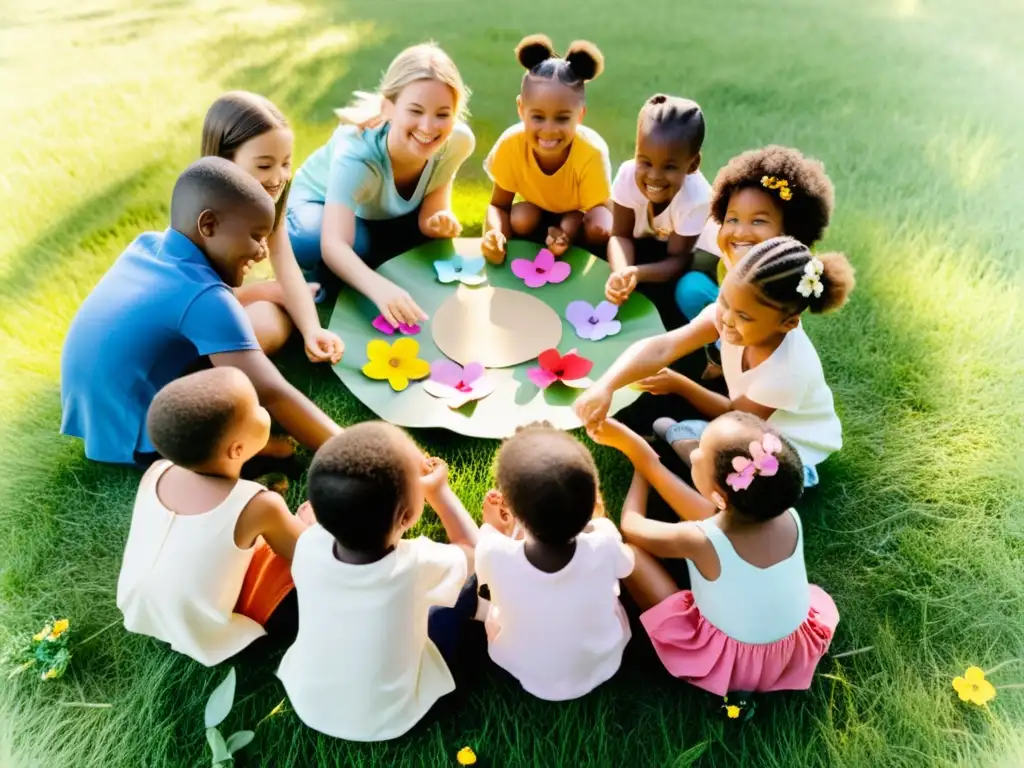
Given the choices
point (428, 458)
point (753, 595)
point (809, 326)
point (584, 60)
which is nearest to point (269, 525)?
point (428, 458)

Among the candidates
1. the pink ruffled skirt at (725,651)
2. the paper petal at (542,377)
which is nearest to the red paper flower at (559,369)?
the paper petal at (542,377)

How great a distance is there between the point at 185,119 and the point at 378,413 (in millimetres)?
2964

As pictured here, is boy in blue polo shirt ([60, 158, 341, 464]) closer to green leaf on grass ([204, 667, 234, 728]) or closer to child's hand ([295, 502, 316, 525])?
child's hand ([295, 502, 316, 525])

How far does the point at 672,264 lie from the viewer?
3.27 metres

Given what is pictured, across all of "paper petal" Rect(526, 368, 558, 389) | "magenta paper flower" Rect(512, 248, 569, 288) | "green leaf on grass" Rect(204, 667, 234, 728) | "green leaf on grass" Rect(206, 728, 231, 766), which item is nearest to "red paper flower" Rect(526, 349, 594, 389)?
"paper petal" Rect(526, 368, 558, 389)

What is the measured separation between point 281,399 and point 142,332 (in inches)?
18.1

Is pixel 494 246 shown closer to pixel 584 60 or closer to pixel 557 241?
pixel 557 241

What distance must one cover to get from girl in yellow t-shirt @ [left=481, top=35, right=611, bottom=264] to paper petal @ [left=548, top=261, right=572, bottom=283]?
0.08 meters

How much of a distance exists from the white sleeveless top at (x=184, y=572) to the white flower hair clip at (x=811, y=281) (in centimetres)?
163

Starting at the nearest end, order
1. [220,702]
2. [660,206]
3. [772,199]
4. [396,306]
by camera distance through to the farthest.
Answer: [220,702], [772,199], [396,306], [660,206]

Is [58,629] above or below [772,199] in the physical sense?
below

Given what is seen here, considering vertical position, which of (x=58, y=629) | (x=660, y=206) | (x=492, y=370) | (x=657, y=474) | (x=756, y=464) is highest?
(x=756, y=464)

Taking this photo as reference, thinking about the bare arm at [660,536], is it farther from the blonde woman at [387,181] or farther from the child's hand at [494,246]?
the child's hand at [494,246]

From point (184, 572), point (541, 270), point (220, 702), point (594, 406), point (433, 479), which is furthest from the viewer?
point (541, 270)
